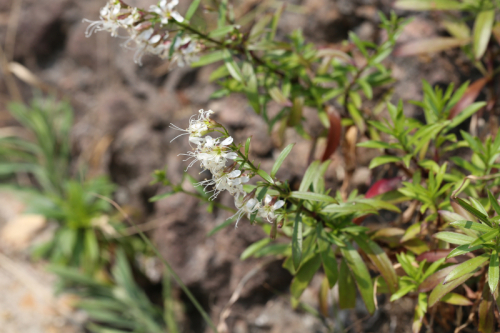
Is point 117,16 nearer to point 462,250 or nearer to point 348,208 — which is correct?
point 348,208

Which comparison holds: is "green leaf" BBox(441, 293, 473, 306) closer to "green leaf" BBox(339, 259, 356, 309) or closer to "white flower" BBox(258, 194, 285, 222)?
"green leaf" BBox(339, 259, 356, 309)

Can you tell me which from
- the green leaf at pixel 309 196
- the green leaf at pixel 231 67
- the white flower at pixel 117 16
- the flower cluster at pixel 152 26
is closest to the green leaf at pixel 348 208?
the green leaf at pixel 309 196

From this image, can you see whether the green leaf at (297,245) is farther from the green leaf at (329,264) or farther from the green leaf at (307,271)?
the green leaf at (307,271)

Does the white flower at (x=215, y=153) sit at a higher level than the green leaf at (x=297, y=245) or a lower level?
higher

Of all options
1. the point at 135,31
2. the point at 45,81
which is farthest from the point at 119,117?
the point at 135,31

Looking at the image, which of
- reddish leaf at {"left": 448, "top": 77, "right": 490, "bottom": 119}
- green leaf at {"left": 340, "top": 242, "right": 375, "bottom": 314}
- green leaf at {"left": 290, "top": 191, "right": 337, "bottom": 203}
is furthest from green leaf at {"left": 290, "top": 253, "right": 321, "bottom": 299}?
reddish leaf at {"left": 448, "top": 77, "right": 490, "bottom": 119}

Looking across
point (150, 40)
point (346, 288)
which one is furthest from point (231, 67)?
point (346, 288)
